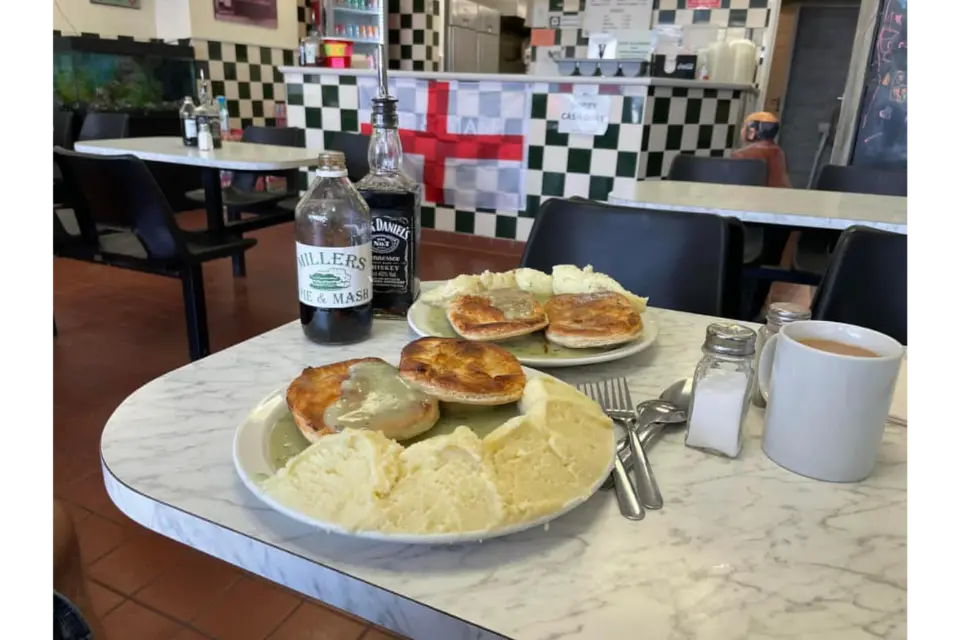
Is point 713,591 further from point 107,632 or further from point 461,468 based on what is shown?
point 107,632

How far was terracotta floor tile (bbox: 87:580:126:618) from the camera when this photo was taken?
1313 mm

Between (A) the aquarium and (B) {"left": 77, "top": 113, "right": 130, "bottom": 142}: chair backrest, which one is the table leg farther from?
(A) the aquarium

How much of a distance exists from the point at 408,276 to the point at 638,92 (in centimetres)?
289

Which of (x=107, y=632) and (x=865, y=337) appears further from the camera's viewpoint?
(x=107, y=632)

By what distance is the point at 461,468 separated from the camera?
487 mm

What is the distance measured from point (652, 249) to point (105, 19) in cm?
484

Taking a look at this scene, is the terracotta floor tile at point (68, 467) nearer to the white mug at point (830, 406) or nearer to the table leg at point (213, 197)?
the table leg at point (213, 197)

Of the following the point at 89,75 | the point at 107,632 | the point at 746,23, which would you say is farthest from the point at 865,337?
the point at 89,75

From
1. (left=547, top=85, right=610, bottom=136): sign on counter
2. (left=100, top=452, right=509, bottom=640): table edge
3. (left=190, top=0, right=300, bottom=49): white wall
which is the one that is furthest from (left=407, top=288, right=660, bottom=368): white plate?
(left=190, top=0, right=300, bottom=49): white wall

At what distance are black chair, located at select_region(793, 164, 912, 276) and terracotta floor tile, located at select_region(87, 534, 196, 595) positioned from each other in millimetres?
2024

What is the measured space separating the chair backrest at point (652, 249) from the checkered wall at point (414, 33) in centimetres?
519

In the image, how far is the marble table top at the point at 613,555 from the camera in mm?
415

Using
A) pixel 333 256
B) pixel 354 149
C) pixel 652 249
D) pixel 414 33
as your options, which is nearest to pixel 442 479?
pixel 333 256

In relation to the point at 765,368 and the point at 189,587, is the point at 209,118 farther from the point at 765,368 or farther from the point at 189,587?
the point at 765,368
